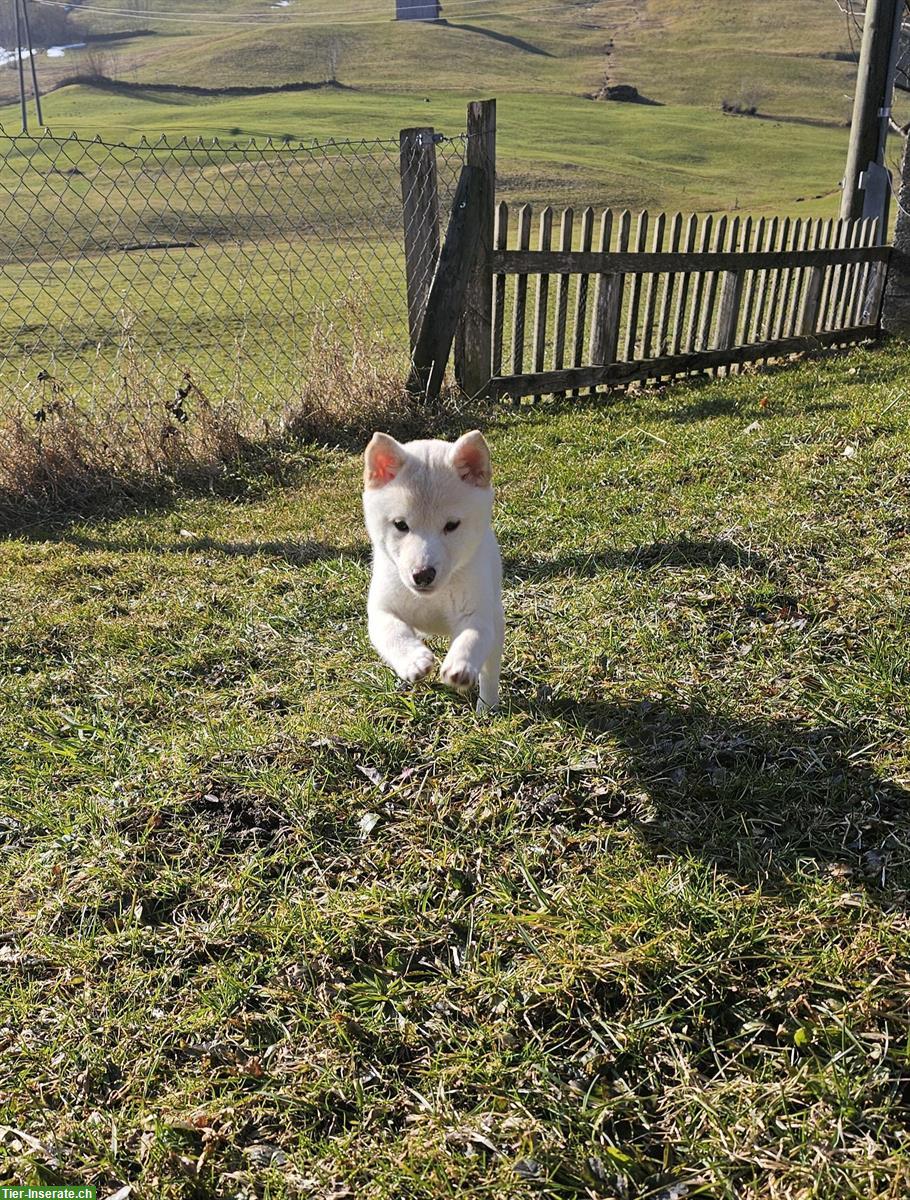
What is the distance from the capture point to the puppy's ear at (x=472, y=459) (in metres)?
3.05

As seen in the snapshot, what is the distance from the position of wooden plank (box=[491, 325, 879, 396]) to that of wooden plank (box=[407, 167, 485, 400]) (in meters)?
0.63

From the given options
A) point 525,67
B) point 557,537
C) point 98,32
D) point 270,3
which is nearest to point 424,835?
point 557,537

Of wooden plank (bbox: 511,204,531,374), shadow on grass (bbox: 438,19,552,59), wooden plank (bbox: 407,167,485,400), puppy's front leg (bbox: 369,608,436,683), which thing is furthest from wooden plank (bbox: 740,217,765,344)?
shadow on grass (bbox: 438,19,552,59)

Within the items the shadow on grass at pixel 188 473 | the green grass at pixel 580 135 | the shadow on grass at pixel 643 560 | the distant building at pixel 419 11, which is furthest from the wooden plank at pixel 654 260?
the distant building at pixel 419 11

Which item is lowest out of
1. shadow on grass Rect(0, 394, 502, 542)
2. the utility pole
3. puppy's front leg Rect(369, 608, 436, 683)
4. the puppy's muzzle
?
shadow on grass Rect(0, 394, 502, 542)

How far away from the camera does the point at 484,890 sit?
276 cm

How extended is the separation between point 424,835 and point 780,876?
3.57 ft

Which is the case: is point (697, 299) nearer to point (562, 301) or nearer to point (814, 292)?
point (562, 301)

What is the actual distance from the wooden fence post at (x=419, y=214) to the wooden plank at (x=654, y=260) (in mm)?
592

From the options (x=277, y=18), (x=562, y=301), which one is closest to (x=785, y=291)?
(x=562, y=301)

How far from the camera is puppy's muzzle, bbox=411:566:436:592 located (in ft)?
9.39

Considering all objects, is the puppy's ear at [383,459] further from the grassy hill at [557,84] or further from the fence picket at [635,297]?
the grassy hill at [557,84]

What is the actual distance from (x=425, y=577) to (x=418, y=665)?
0.28m

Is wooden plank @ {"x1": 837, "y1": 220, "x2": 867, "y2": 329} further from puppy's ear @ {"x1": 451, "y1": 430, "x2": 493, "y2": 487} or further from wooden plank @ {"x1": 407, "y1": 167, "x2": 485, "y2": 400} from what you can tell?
puppy's ear @ {"x1": 451, "y1": 430, "x2": 493, "y2": 487}
